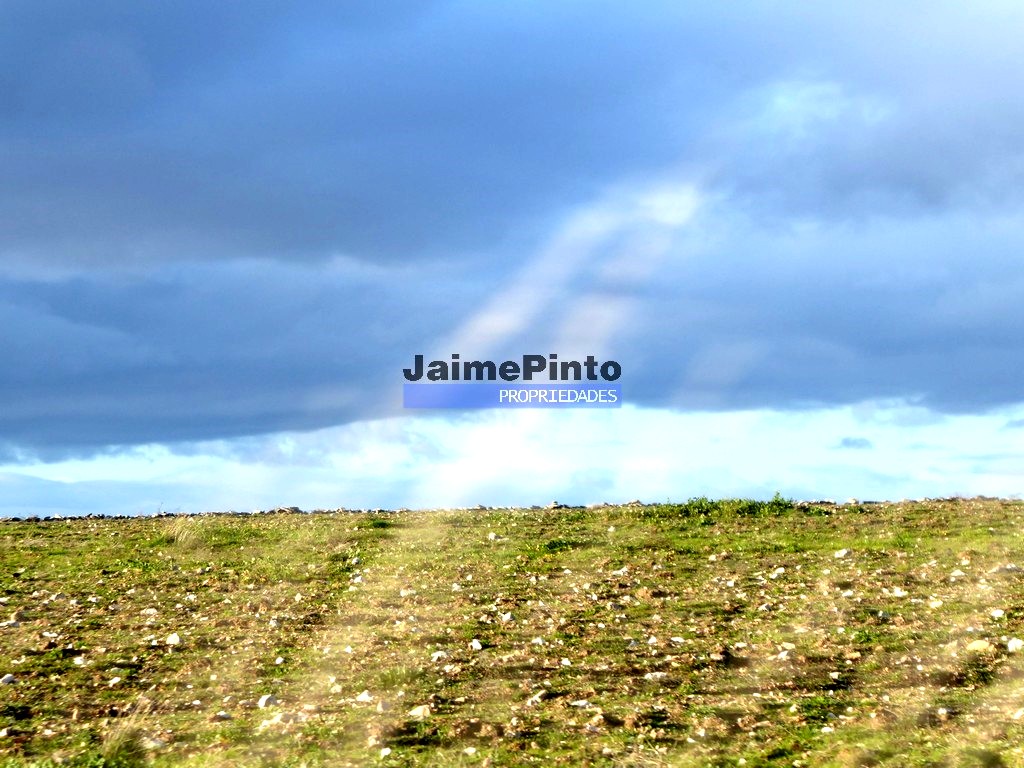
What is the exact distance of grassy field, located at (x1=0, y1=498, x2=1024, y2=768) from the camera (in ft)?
38.2

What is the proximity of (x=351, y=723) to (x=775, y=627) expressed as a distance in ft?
22.9

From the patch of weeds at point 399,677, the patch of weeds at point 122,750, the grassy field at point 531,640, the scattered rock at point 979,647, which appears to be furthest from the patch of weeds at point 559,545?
the patch of weeds at point 122,750

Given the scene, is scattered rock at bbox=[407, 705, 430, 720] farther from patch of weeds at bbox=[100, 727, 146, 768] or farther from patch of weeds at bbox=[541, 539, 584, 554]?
patch of weeds at bbox=[541, 539, 584, 554]

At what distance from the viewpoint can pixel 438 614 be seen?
1709 centimetres

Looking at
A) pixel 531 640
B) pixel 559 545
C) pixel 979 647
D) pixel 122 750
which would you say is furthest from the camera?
pixel 559 545

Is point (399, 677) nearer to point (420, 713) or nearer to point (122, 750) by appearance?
point (420, 713)

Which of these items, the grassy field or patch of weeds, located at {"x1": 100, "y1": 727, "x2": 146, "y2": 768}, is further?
the grassy field

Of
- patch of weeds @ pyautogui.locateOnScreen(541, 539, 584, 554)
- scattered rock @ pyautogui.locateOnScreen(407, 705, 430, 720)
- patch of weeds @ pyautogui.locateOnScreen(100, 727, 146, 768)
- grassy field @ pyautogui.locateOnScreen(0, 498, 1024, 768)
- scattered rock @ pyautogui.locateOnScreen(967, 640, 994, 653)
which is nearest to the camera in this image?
patch of weeds @ pyautogui.locateOnScreen(100, 727, 146, 768)

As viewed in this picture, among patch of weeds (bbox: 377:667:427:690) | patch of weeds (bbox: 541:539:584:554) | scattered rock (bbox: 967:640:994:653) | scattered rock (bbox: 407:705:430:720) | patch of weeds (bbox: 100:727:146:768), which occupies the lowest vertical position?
patch of weeds (bbox: 100:727:146:768)

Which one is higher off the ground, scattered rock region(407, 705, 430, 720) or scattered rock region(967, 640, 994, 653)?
scattered rock region(967, 640, 994, 653)

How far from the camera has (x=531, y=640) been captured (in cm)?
1541

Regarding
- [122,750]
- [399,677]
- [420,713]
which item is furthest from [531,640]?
[122,750]

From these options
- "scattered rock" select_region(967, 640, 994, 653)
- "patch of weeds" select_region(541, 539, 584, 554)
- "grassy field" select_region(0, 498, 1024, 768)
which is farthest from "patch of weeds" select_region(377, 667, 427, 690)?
"scattered rock" select_region(967, 640, 994, 653)

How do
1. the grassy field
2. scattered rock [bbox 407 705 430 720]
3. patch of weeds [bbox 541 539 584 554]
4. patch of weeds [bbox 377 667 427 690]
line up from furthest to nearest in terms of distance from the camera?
1. patch of weeds [bbox 541 539 584 554]
2. patch of weeds [bbox 377 667 427 690]
3. scattered rock [bbox 407 705 430 720]
4. the grassy field
